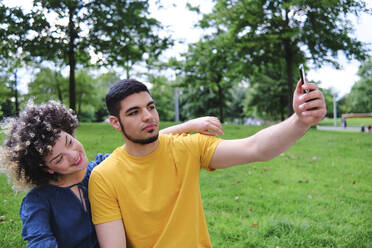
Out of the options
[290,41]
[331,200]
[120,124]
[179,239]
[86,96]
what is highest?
[290,41]

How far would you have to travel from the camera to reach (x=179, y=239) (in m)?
2.07

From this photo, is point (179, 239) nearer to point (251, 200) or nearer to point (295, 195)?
point (251, 200)

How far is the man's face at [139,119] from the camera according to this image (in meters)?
2.06

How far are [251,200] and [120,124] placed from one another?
379 cm

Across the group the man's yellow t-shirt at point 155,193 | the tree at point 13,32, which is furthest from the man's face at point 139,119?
the tree at point 13,32

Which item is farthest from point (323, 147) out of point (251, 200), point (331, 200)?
point (251, 200)

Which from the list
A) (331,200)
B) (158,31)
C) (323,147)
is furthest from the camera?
(158,31)

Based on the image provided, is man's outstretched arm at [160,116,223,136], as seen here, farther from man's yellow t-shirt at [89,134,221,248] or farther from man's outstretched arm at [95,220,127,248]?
man's outstretched arm at [95,220,127,248]

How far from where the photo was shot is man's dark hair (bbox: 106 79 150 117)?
81.6 inches

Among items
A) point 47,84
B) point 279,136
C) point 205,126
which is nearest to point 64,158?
point 205,126

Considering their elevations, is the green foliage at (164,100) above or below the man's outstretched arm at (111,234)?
above

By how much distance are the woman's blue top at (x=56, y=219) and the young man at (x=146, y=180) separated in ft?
0.39

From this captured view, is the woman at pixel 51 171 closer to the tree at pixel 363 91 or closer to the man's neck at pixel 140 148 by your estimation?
the man's neck at pixel 140 148

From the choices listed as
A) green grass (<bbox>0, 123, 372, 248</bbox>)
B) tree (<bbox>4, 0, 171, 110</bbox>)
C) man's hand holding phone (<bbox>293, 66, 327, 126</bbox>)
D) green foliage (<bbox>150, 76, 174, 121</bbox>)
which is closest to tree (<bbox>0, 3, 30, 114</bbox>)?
tree (<bbox>4, 0, 171, 110</bbox>)
